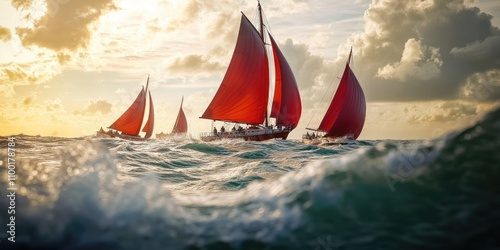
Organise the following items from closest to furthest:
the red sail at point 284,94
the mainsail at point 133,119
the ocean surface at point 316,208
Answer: the ocean surface at point 316,208
the red sail at point 284,94
the mainsail at point 133,119

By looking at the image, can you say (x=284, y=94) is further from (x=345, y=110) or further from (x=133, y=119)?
(x=133, y=119)

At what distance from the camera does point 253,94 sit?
46875 millimetres

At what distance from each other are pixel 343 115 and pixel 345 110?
0.72 meters

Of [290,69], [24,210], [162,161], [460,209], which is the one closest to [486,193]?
[460,209]

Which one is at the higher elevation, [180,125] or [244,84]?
[244,84]

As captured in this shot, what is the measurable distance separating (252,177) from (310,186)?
7.14 meters

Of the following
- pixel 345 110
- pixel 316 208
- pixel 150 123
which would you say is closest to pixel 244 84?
pixel 345 110

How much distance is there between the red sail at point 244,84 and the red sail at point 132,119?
997 inches

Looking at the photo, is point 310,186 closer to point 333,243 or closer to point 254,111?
point 333,243

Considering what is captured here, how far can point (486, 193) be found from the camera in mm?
4152

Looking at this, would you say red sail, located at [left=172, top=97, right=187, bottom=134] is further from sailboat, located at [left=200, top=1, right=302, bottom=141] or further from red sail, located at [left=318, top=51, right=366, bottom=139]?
red sail, located at [left=318, top=51, right=366, bottom=139]

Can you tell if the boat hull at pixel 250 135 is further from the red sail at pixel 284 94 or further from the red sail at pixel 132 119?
the red sail at pixel 132 119

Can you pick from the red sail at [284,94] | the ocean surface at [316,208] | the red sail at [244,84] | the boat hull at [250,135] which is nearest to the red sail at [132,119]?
the boat hull at [250,135]

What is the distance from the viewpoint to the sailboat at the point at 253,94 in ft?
143
